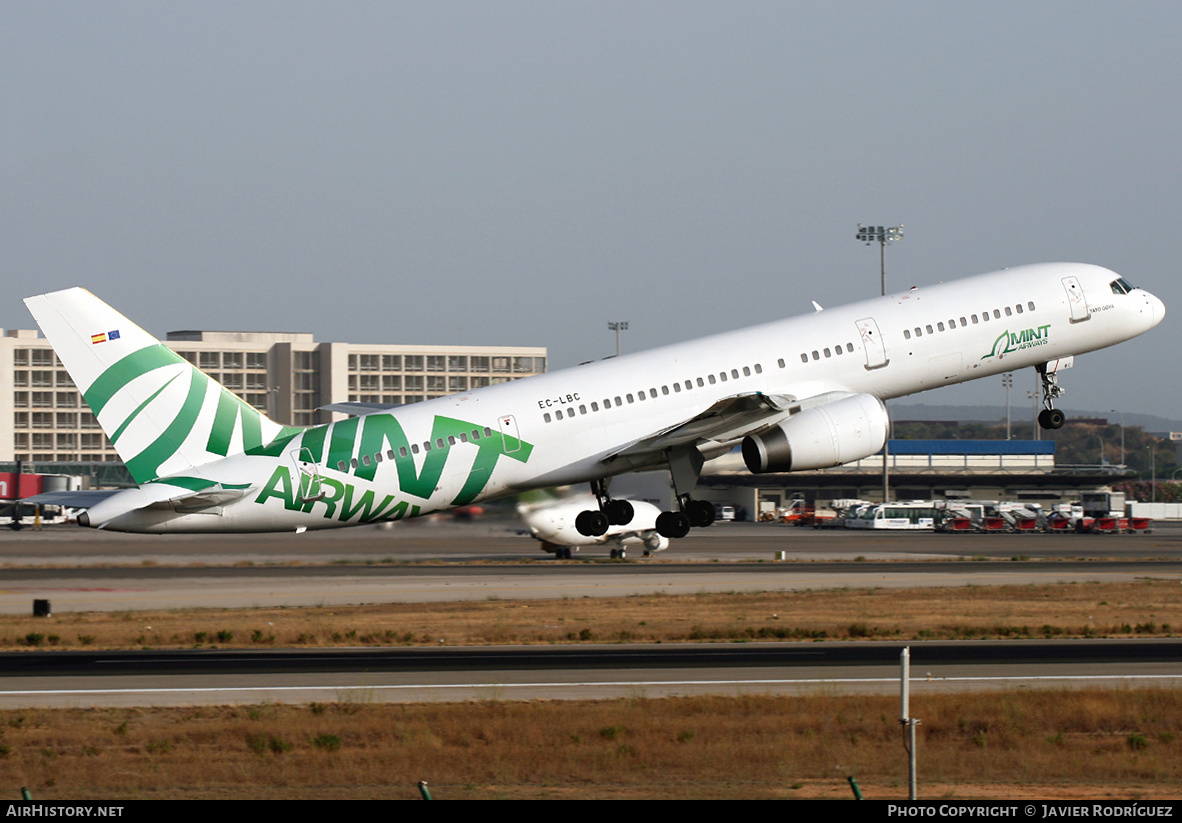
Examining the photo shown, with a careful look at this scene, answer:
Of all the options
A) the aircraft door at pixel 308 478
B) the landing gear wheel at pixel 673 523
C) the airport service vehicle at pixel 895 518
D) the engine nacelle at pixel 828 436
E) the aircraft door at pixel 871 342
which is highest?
the aircraft door at pixel 871 342

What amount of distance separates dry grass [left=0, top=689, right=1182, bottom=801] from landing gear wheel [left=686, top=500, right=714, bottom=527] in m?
12.2

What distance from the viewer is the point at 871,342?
1644 inches

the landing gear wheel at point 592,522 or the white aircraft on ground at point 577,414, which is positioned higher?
the white aircraft on ground at point 577,414

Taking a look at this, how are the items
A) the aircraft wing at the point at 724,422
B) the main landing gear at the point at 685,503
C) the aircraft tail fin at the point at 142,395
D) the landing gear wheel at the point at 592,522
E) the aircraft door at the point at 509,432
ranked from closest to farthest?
the aircraft tail fin at the point at 142,395, the aircraft wing at the point at 724,422, the aircraft door at the point at 509,432, the main landing gear at the point at 685,503, the landing gear wheel at the point at 592,522

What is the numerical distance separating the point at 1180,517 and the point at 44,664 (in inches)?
6187

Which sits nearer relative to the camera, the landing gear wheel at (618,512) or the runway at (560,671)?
the runway at (560,671)

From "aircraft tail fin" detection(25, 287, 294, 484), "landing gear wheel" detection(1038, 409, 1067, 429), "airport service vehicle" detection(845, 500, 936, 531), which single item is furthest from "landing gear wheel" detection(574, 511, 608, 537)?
"airport service vehicle" detection(845, 500, 936, 531)

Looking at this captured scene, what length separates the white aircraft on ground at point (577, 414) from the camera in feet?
126

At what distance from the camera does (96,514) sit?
3716 centimetres

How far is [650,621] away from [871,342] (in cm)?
1419

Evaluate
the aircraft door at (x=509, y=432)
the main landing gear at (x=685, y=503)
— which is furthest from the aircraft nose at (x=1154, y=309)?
the aircraft door at (x=509, y=432)

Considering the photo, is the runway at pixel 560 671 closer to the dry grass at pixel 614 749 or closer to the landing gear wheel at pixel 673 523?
the dry grass at pixel 614 749

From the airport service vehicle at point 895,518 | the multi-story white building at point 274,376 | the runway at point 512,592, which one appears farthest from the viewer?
the multi-story white building at point 274,376

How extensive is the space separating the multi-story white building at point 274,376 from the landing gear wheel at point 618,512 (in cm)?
13710
